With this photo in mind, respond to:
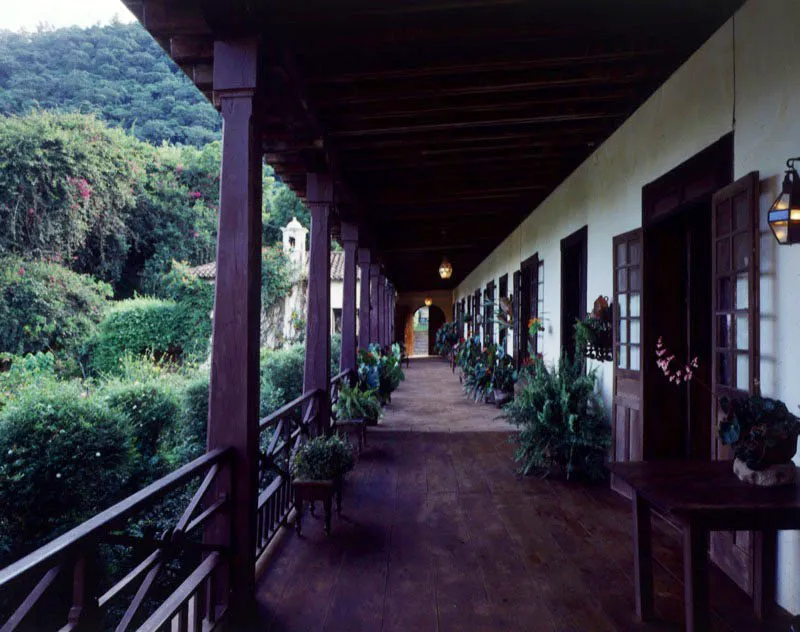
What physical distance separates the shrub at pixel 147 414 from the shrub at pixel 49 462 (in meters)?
0.82

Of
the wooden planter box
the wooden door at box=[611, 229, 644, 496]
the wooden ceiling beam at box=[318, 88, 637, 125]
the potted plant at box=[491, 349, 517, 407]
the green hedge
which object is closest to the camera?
the wooden planter box

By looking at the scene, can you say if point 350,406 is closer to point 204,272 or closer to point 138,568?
point 138,568

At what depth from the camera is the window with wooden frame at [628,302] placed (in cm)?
417

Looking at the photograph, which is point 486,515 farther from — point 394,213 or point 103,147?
point 103,147

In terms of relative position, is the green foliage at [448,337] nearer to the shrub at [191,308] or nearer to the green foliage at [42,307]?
the shrub at [191,308]

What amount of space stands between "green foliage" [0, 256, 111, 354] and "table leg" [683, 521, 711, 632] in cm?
1538

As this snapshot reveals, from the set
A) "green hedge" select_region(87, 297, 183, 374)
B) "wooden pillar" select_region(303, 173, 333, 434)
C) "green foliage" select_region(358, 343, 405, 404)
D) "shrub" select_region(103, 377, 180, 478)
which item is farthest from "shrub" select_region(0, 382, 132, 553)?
"green hedge" select_region(87, 297, 183, 374)

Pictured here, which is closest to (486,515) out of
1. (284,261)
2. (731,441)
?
(731,441)

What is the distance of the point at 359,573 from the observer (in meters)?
3.03

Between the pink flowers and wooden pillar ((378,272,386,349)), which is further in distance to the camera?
wooden pillar ((378,272,386,349))

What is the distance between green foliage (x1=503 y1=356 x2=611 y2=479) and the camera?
4.73 meters

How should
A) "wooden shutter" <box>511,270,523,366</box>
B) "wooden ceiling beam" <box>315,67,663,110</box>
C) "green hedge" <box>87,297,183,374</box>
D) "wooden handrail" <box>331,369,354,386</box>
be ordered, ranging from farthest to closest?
"green hedge" <box>87,297,183,374</box>, "wooden shutter" <box>511,270,523,366</box>, "wooden handrail" <box>331,369,354,386</box>, "wooden ceiling beam" <box>315,67,663,110</box>

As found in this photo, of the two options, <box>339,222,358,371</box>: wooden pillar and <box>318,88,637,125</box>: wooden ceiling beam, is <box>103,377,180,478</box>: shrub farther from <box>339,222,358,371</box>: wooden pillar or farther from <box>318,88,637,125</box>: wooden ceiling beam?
<box>318,88,637,125</box>: wooden ceiling beam

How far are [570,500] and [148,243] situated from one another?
21543mm
